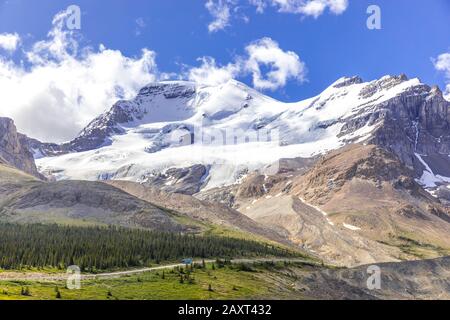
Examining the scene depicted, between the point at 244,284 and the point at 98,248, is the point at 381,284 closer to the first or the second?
the point at 244,284

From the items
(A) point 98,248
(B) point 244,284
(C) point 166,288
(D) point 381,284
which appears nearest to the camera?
(C) point 166,288

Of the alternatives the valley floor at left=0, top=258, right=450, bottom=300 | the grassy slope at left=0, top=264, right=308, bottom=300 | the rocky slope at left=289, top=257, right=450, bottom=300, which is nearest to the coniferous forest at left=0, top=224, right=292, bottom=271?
the valley floor at left=0, top=258, right=450, bottom=300

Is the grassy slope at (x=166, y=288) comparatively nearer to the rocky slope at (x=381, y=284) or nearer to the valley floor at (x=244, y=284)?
the valley floor at (x=244, y=284)

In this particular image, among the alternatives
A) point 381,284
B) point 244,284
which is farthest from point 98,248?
point 381,284

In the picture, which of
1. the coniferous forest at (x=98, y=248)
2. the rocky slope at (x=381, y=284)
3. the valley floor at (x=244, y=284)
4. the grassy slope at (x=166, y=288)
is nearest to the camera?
the grassy slope at (x=166, y=288)

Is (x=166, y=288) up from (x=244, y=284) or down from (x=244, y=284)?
down

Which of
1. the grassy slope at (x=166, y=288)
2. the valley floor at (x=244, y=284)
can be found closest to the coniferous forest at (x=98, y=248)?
the valley floor at (x=244, y=284)

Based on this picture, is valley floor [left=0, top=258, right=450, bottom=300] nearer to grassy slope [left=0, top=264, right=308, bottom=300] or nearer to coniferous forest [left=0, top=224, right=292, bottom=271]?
grassy slope [left=0, top=264, right=308, bottom=300]
